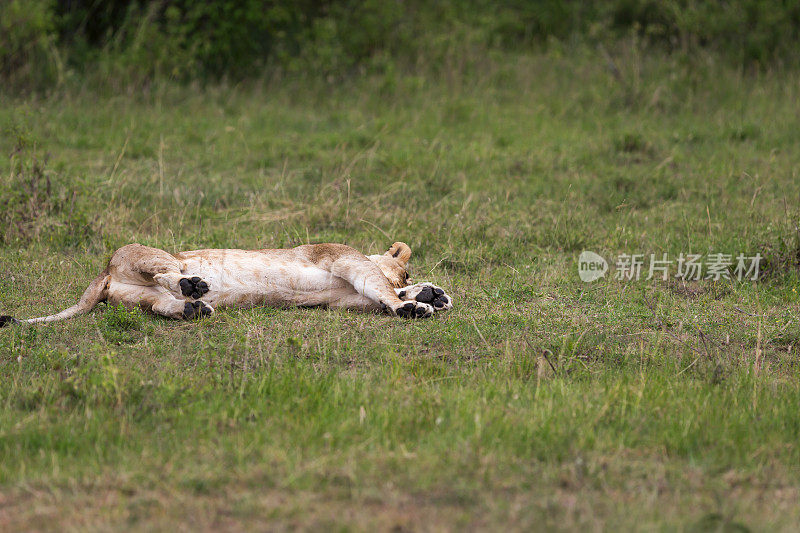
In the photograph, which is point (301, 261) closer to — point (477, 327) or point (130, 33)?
point (477, 327)

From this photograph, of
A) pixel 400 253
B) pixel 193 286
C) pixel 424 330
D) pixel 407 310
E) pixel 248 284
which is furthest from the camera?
pixel 400 253

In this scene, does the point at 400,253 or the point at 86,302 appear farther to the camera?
the point at 400,253

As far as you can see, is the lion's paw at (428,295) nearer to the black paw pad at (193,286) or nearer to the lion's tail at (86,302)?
the black paw pad at (193,286)

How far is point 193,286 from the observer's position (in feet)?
19.0

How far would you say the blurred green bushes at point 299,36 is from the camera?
491 inches

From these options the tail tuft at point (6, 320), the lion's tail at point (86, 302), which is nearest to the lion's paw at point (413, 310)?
the lion's tail at point (86, 302)

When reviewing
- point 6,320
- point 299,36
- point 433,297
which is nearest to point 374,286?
point 433,297

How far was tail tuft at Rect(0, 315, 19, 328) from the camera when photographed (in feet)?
18.6

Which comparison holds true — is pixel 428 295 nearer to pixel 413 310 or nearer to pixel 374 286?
pixel 413 310

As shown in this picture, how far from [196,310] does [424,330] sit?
1.46 m

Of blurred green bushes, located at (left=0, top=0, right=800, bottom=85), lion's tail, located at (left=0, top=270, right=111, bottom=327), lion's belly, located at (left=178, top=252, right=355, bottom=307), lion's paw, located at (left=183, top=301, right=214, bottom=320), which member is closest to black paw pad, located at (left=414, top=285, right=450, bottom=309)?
lion's belly, located at (left=178, top=252, right=355, bottom=307)

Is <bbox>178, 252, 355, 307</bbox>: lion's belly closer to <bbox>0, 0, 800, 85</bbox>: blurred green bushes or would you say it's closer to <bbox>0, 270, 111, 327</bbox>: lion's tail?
<bbox>0, 270, 111, 327</bbox>: lion's tail

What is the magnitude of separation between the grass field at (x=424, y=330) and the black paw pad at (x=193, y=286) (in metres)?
0.21

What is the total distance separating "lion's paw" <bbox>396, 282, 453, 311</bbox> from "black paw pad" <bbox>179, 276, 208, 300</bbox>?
51.1 inches
